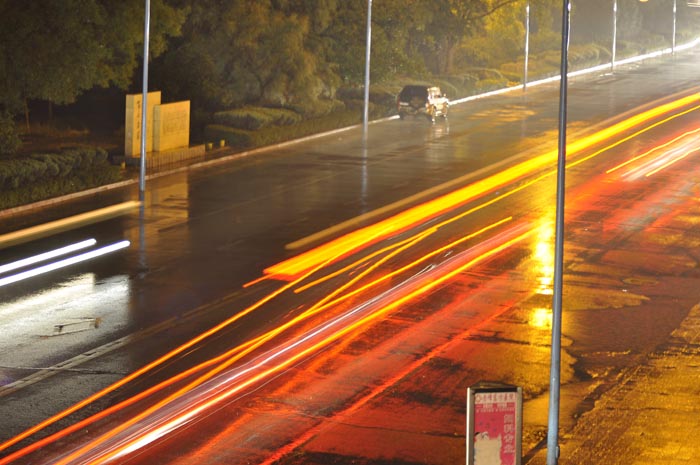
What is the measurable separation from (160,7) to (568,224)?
18.7m

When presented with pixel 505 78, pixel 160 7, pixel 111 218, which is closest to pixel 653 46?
pixel 505 78

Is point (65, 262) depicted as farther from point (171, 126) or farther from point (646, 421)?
point (171, 126)

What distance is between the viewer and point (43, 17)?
3847 cm

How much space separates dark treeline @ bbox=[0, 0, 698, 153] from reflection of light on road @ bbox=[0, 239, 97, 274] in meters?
9.77

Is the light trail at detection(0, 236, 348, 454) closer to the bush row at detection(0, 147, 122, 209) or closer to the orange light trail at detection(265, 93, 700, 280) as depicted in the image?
the orange light trail at detection(265, 93, 700, 280)

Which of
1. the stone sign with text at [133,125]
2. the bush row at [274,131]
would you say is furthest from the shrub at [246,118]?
the stone sign with text at [133,125]

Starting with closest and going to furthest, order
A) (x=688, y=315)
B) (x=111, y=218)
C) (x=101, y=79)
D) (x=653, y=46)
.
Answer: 1. (x=688, y=315)
2. (x=111, y=218)
3. (x=101, y=79)
4. (x=653, y=46)

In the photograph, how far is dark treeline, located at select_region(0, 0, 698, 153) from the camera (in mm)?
38875

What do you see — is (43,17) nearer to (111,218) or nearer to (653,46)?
(111,218)

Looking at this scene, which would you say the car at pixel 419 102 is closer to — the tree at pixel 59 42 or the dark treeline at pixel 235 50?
the dark treeline at pixel 235 50

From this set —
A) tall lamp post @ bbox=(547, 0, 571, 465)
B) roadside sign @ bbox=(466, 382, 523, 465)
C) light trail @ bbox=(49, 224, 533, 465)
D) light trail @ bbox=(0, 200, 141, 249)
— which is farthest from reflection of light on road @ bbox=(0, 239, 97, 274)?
roadside sign @ bbox=(466, 382, 523, 465)

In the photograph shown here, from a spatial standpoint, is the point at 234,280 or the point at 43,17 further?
the point at 43,17

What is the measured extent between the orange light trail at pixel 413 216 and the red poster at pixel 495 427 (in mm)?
13885

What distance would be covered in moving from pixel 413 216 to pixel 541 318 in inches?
431
